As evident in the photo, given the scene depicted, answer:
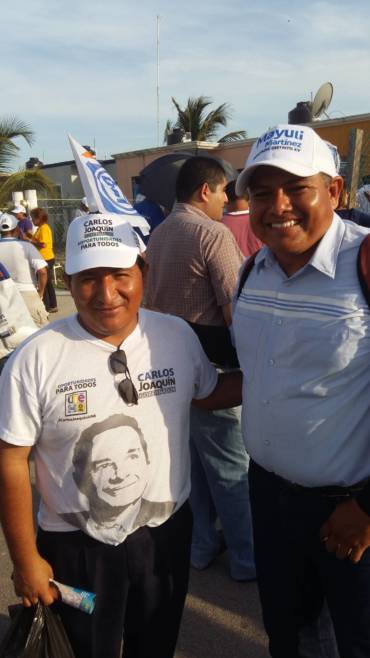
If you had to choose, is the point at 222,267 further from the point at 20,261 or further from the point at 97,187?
the point at 20,261

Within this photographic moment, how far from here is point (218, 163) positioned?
3.00 metres

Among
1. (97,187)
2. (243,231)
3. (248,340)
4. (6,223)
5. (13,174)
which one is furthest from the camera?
(13,174)

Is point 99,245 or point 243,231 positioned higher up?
point 99,245

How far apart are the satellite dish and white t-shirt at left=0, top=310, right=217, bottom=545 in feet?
27.9

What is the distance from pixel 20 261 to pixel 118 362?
187 inches

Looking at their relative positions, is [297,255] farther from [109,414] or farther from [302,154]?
[109,414]

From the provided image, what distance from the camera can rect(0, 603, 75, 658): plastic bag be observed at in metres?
1.72

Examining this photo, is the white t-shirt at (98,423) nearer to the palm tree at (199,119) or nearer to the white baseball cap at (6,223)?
the white baseball cap at (6,223)

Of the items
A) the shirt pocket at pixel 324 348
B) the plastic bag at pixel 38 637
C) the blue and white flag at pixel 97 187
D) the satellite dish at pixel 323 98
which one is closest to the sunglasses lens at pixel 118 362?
the shirt pocket at pixel 324 348

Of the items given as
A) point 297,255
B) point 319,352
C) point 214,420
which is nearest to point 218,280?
point 214,420

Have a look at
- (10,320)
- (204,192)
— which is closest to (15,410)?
(204,192)

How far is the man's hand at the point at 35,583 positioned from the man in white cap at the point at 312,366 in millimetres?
772

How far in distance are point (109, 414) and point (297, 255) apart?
755 mm

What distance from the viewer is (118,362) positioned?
5.67ft
